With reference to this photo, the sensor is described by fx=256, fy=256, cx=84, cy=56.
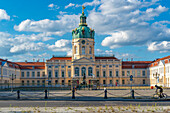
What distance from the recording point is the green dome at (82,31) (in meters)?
95.6

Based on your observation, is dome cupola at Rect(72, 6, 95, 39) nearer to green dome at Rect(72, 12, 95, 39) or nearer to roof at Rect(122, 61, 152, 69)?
green dome at Rect(72, 12, 95, 39)

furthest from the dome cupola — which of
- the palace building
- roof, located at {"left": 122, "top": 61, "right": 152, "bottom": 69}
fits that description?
roof, located at {"left": 122, "top": 61, "right": 152, "bottom": 69}

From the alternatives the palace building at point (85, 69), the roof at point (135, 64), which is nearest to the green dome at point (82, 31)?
the palace building at point (85, 69)

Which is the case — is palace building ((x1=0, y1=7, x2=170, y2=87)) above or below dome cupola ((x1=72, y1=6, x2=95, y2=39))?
below

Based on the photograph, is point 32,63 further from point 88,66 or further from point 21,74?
point 88,66

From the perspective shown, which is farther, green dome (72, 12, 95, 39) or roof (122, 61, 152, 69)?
roof (122, 61, 152, 69)

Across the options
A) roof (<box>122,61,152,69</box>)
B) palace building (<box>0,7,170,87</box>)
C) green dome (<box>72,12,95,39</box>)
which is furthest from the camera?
roof (<box>122,61,152,69</box>)

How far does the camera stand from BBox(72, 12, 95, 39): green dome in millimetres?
95562

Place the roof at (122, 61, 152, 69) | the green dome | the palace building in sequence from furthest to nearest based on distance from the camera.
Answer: the roof at (122, 61, 152, 69) < the green dome < the palace building

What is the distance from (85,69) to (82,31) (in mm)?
14335

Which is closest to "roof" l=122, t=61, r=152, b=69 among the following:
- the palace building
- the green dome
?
the palace building

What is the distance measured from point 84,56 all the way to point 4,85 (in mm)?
31771

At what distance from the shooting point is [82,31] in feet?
314

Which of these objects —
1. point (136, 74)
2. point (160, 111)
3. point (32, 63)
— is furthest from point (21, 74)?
point (160, 111)
